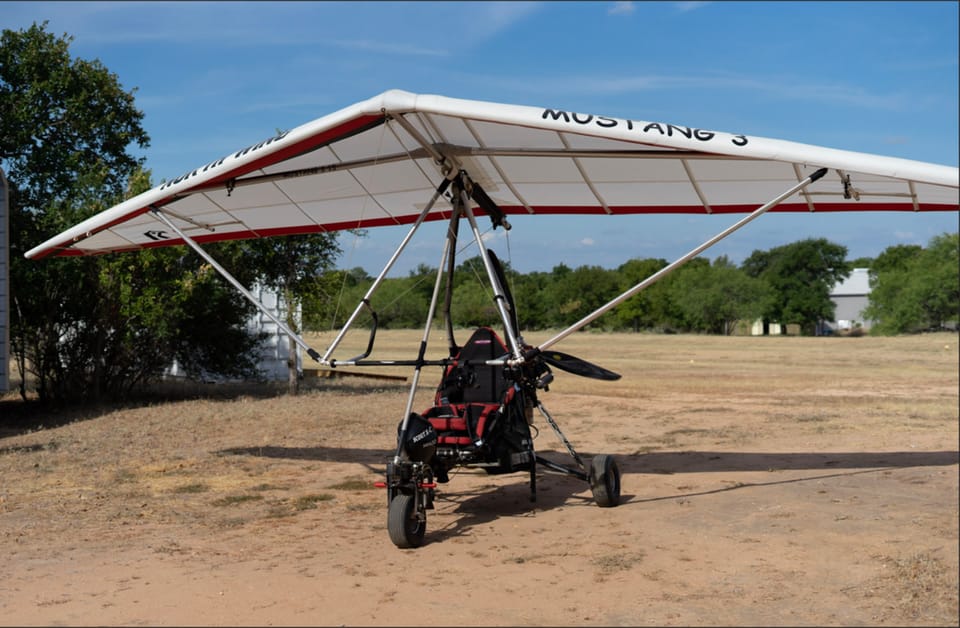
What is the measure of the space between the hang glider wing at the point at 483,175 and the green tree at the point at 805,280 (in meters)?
63.1

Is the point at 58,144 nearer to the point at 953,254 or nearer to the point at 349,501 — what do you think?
the point at 349,501

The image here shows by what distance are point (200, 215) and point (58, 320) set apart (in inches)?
330

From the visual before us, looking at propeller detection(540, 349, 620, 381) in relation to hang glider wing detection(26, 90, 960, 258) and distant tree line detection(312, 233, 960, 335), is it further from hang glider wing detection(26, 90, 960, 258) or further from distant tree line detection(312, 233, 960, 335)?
distant tree line detection(312, 233, 960, 335)

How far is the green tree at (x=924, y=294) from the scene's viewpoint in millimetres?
54562

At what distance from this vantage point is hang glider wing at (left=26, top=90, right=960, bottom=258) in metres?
6.93

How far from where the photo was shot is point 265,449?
1277 cm

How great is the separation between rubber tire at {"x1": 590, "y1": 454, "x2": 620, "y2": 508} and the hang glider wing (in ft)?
9.58

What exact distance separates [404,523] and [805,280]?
2915 inches

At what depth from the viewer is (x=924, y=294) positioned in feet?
183

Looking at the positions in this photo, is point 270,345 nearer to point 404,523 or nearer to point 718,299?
point 404,523

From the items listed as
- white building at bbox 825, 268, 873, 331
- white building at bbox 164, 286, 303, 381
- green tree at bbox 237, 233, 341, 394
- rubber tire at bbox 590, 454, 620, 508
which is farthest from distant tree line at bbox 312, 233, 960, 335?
rubber tire at bbox 590, 454, 620, 508

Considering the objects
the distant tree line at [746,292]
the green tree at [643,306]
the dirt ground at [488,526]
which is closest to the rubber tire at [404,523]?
the dirt ground at [488,526]

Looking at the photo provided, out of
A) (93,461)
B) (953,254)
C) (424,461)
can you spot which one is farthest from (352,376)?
(953,254)

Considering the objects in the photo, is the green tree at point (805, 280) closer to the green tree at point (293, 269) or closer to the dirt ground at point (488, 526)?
the green tree at point (293, 269)
